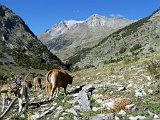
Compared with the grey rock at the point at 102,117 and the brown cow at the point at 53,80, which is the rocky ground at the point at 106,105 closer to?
the grey rock at the point at 102,117

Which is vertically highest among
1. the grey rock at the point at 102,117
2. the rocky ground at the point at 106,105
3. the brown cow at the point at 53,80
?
the brown cow at the point at 53,80

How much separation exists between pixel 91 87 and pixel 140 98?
4.30 meters

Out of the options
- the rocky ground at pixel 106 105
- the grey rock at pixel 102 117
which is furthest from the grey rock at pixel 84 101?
the grey rock at pixel 102 117

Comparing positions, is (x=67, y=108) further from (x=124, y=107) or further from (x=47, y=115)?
(x=124, y=107)

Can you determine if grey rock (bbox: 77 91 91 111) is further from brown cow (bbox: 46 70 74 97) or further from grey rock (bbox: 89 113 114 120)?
brown cow (bbox: 46 70 74 97)

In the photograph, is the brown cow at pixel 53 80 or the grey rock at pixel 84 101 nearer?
the grey rock at pixel 84 101

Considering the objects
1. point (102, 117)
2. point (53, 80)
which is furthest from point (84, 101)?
point (53, 80)

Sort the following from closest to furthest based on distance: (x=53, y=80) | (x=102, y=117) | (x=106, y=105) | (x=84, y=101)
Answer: (x=102, y=117), (x=106, y=105), (x=84, y=101), (x=53, y=80)

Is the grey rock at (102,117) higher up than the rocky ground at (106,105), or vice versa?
the rocky ground at (106,105)

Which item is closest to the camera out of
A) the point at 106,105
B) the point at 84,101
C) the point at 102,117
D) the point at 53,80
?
the point at 102,117

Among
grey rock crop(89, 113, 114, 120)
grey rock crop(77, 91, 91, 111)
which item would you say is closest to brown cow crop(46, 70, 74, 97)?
grey rock crop(77, 91, 91, 111)

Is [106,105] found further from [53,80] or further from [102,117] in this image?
[53,80]

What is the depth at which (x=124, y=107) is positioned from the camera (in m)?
16.3

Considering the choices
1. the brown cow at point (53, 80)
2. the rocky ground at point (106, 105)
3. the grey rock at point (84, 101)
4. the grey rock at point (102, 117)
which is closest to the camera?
the grey rock at point (102, 117)
